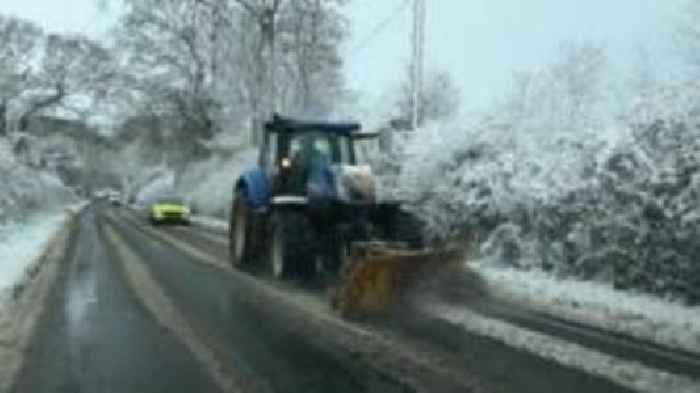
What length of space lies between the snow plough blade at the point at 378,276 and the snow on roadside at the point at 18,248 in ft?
14.0

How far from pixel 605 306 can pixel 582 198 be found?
11.5 ft

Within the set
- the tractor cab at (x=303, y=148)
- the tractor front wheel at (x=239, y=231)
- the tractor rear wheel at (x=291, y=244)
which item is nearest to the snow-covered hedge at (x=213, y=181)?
the tractor front wheel at (x=239, y=231)

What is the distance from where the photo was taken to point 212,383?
10.2m

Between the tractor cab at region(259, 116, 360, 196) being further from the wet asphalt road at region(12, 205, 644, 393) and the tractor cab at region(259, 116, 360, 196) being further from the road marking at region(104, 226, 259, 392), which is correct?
the wet asphalt road at region(12, 205, 644, 393)

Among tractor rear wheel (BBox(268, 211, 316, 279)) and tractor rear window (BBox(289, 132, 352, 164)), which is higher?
tractor rear window (BBox(289, 132, 352, 164))

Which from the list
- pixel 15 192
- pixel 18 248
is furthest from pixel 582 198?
pixel 15 192

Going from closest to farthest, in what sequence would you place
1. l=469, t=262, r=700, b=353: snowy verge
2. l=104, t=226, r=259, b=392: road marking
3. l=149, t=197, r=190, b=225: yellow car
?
l=104, t=226, r=259, b=392: road marking → l=469, t=262, r=700, b=353: snowy verge → l=149, t=197, r=190, b=225: yellow car

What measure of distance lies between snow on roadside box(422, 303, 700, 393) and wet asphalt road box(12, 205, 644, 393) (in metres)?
0.22

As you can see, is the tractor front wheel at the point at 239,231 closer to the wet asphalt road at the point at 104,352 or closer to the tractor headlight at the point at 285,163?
the tractor headlight at the point at 285,163

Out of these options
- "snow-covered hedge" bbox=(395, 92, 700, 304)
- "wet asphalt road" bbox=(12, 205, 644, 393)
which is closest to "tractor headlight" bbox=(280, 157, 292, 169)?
"wet asphalt road" bbox=(12, 205, 644, 393)

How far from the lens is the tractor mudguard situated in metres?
21.2

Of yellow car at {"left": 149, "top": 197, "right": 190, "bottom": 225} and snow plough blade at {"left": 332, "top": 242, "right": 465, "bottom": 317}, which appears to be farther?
yellow car at {"left": 149, "top": 197, "right": 190, "bottom": 225}

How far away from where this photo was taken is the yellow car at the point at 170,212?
5134 cm

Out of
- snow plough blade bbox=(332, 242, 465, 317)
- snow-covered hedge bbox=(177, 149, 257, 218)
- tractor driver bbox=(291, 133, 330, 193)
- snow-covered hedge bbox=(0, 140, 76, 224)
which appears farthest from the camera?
snow-covered hedge bbox=(177, 149, 257, 218)
